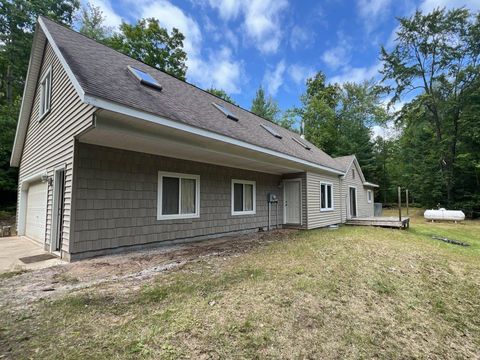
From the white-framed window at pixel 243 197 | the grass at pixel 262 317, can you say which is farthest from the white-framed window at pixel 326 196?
the grass at pixel 262 317

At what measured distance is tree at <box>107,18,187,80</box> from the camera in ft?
59.9

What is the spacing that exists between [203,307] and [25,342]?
64.1 inches

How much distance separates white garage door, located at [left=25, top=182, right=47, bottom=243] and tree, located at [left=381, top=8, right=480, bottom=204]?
24.7 meters

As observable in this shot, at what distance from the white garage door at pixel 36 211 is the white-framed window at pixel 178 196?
302 cm

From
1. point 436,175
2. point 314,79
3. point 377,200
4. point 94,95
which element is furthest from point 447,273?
point 314,79

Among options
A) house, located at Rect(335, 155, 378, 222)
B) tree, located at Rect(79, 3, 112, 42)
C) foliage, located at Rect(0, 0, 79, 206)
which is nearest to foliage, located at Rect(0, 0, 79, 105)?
foliage, located at Rect(0, 0, 79, 206)

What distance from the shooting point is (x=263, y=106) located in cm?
2680

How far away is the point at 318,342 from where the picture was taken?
236 cm

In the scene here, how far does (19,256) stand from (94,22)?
21.1 meters

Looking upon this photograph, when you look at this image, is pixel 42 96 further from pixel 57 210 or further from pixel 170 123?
pixel 170 123

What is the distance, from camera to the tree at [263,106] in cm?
2652

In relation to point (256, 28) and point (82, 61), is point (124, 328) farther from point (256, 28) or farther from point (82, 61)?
point (256, 28)

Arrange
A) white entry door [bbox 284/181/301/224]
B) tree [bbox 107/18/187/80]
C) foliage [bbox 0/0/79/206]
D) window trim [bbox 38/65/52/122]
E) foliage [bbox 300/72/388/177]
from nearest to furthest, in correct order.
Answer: window trim [bbox 38/65/52/122], white entry door [bbox 284/181/301/224], foliage [bbox 0/0/79/206], tree [bbox 107/18/187/80], foliage [bbox 300/72/388/177]

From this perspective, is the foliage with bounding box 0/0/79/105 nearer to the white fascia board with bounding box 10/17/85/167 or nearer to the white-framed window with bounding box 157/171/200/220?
the white fascia board with bounding box 10/17/85/167
